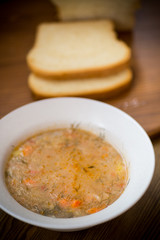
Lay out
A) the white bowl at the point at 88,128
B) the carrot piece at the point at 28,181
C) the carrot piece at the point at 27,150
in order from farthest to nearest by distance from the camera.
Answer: the carrot piece at the point at 27,150
the carrot piece at the point at 28,181
the white bowl at the point at 88,128

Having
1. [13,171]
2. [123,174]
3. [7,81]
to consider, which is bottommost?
[7,81]

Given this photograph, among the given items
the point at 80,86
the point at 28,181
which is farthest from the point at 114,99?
the point at 28,181

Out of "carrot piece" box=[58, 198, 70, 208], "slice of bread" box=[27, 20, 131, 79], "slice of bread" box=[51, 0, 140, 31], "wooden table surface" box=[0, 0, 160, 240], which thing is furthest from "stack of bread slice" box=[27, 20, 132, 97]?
"carrot piece" box=[58, 198, 70, 208]

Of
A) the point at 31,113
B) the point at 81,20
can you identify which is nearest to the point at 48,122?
the point at 31,113

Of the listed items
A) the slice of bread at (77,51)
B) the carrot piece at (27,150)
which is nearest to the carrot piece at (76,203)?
the carrot piece at (27,150)

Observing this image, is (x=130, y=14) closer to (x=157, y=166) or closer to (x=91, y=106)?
(x=91, y=106)

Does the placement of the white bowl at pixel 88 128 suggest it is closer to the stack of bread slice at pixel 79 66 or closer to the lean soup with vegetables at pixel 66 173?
the lean soup with vegetables at pixel 66 173

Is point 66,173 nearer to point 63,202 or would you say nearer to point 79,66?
point 63,202
